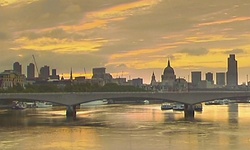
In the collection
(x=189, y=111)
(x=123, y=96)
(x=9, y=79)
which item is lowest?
(x=189, y=111)

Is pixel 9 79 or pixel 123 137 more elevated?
pixel 9 79

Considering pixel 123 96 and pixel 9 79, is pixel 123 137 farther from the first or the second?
pixel 9 79

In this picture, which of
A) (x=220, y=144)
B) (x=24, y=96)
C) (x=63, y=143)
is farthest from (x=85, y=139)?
(x=24, y=96)

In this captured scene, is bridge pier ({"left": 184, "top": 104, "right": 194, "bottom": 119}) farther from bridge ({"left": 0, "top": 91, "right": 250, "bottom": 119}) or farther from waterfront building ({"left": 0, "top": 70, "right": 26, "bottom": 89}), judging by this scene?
waterfront building ({"left": 0, "top": 70, "right": 26, "bottom": 89})

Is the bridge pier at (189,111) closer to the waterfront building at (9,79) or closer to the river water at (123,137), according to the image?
the river water at (123,137)

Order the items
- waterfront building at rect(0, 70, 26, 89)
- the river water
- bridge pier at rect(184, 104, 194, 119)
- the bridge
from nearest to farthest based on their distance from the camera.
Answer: the river water, the bridge, bridge pier at rect(184, 104, 194, 119), waterfront building at rect(0, 70, 26, 89)

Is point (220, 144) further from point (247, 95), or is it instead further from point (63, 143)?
point (247, 95)

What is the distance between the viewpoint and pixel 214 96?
78.4 meters

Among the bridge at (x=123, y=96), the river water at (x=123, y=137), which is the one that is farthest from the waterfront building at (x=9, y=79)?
the river water at (x=123, y=137)

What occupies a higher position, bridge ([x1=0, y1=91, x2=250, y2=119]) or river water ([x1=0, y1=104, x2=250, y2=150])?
bridge ([x1=0, y1=91, x2=250, y2=119])

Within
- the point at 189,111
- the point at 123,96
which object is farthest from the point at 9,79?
the point at 189,111

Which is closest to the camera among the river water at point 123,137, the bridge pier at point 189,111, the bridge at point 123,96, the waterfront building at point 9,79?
the river water at point 123,137

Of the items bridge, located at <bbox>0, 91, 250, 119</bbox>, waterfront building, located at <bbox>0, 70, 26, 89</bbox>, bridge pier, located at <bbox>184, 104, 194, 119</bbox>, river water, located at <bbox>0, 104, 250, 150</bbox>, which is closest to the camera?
river water, located at <bbox>0, 104, 250, 150</bbox>

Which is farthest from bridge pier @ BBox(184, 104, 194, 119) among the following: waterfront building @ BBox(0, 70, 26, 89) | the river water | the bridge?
waterfront building @ BBox(0, 70, 26, 89)
